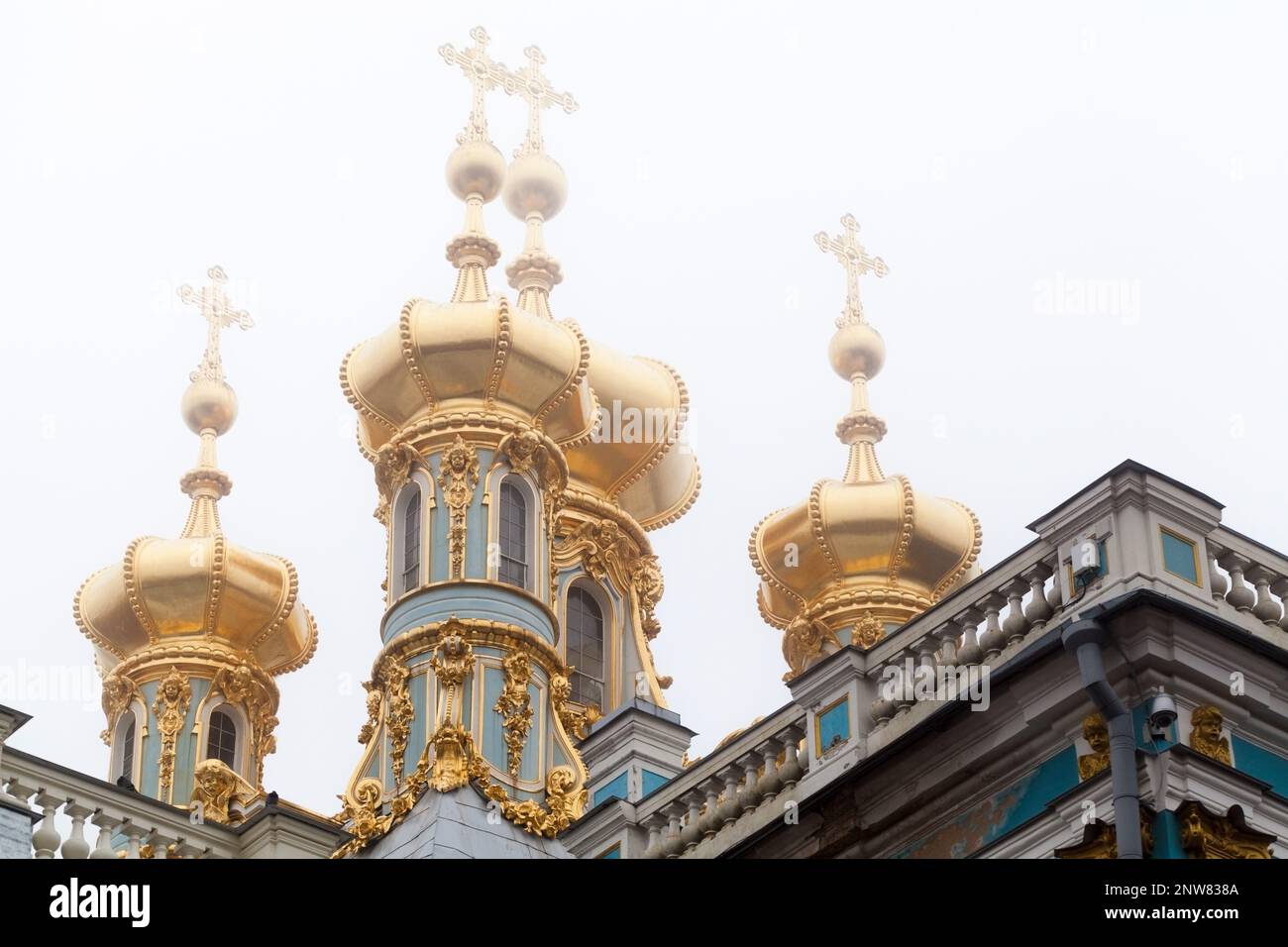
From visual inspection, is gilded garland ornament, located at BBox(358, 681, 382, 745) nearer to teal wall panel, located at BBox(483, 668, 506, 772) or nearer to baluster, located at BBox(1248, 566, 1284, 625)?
teal wall panel, located at BBox(483, 668, 506, 772)

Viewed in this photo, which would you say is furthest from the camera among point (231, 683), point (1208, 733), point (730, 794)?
point (231, 683)

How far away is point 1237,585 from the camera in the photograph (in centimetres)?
1805

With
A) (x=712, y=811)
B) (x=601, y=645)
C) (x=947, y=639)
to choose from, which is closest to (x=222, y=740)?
(x=601, y=645)

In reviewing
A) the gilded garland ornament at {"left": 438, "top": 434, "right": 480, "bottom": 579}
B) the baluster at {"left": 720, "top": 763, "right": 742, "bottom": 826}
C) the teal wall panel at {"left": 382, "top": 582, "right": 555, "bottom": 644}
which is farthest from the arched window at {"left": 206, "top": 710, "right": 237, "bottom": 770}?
the baluster at {"left": 720, "top": 763, "right": 742, "bottom": 826}

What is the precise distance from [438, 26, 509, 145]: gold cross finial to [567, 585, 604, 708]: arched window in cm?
613

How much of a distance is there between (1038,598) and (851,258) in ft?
67.3

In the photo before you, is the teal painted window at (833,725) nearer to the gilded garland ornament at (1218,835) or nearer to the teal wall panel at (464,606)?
the gilded garland ornament at (1218,835)

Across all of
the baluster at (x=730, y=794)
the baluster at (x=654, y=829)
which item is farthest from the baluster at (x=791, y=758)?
the baluster at (x=654, y=829)

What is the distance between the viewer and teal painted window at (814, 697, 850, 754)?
19.3m

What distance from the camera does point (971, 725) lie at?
18172mm

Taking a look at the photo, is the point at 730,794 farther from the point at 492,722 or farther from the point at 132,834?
the point at 492,722
